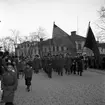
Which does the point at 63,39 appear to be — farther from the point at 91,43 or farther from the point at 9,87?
the point at 9,87

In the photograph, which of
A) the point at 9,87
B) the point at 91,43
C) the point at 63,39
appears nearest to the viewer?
the point at 9,87

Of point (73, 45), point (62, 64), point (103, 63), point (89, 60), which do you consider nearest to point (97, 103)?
point (73, 45)

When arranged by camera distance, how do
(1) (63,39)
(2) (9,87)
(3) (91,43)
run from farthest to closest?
(1) (63,39), (3) (91,43), (2) (9,87)

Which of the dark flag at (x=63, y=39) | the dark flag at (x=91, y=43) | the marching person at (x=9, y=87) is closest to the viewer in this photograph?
the marching person at (x=9, y=87)

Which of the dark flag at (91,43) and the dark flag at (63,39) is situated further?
the dark flag at (63,39)

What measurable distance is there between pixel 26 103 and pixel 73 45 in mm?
8551

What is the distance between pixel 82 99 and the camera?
24.5ft

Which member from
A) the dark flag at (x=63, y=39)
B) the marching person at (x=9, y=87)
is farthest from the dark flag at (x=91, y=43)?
the marching person at (x=9, y=87)

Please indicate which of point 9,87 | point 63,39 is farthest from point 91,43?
point 9,87

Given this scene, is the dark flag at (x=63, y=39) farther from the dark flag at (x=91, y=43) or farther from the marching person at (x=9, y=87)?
the marching person at (x=9, y=87)

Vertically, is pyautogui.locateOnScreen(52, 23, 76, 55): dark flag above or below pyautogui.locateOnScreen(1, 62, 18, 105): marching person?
above

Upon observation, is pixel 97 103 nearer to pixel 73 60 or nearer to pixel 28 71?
pixel 28 71

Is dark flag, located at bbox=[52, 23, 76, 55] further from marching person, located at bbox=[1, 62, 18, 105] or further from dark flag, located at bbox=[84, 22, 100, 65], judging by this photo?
marching person, located at bbox=[1, 62, 18, 105]

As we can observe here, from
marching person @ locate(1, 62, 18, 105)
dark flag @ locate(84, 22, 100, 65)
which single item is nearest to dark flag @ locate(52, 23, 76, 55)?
dark flag @ locate(84, 22, 100, 65)
